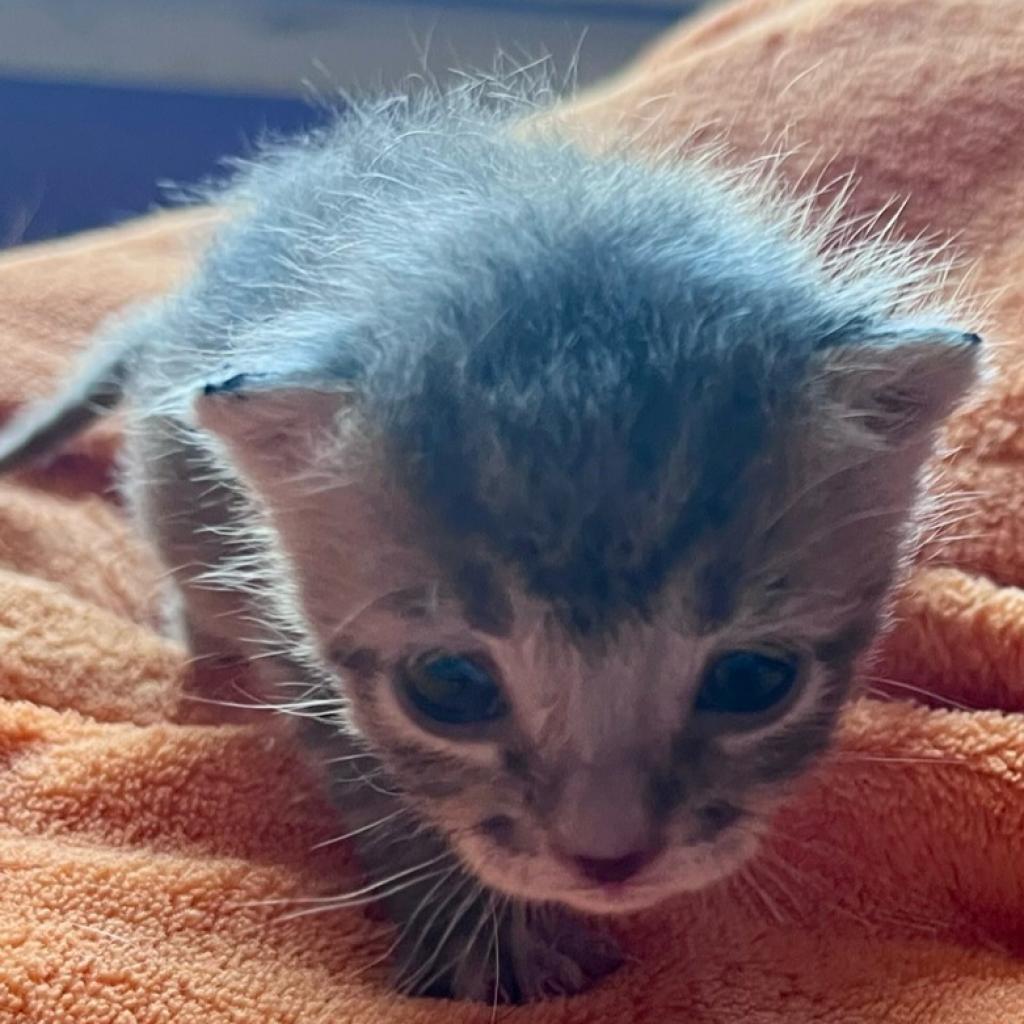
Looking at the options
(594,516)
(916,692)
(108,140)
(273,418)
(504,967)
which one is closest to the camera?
(594,516)

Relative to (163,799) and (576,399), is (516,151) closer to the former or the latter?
(576,399)

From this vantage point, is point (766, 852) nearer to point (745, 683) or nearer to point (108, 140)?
point (745, 683)

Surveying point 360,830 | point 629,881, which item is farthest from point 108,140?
point 629,881

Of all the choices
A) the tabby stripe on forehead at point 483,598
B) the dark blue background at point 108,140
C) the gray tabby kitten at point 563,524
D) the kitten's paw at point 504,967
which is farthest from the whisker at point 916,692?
the dark blue background at point 108,140

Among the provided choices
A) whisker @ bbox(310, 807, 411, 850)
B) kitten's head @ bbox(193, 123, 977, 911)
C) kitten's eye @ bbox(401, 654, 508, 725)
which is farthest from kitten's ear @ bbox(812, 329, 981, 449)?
whisker @ bbox(310, 807, 411, 850)

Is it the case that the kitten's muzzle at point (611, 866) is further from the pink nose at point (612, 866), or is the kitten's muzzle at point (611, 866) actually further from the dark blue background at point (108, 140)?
the dark blue background at point (108, 140)

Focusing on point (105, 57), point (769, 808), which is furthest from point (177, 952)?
point (105, 57)
